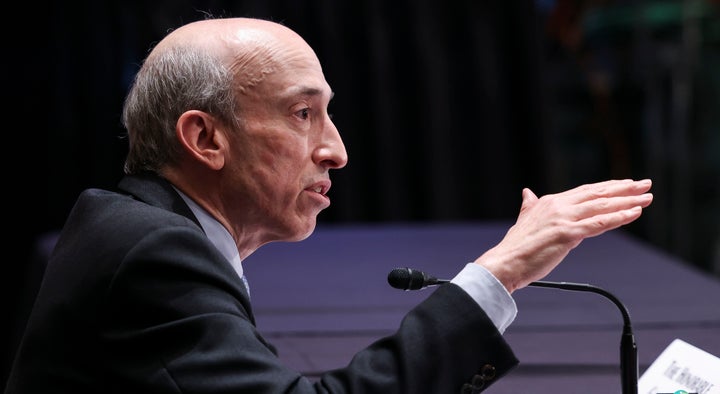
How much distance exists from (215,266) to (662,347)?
0.87 metres

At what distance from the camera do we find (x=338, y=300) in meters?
2.36

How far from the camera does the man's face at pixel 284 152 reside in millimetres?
1245

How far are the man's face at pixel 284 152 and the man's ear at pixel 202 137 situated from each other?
0.02m

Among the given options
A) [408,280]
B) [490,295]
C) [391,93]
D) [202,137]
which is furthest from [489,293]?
[391,93]

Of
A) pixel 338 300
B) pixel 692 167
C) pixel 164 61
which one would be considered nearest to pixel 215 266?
pixel 164 61

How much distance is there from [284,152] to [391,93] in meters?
3.37

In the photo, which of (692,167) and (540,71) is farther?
(692,167)

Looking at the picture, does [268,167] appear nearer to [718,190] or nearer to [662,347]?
[662,347]

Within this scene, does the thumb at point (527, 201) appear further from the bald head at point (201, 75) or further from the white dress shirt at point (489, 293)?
the bald head at point (201, 75)

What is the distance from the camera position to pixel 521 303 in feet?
7.45

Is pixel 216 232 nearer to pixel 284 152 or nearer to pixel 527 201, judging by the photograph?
pixel 284 152

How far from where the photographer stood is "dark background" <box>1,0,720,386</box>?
4434 mm

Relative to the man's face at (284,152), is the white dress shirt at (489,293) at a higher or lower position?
lower

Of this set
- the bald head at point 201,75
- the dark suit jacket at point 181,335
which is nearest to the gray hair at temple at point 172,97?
the bald head at point 201,75
